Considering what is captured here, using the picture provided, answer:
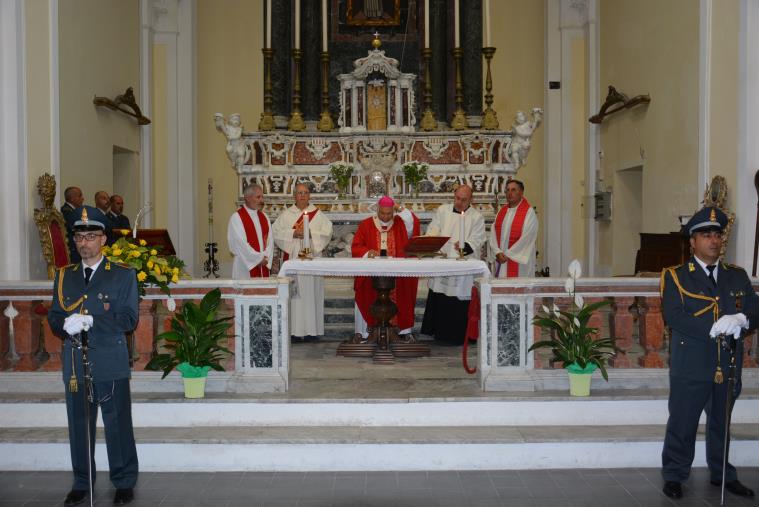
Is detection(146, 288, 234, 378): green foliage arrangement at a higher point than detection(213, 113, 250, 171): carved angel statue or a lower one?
lower

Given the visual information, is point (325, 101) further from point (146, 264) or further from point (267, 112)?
point (146, 264)

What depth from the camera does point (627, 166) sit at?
1295cm

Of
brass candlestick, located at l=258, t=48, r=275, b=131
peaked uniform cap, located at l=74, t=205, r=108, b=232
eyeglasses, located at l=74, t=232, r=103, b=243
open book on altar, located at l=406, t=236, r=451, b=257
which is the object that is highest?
brass candlestick, located at l=258, t=48, r=275, b=131

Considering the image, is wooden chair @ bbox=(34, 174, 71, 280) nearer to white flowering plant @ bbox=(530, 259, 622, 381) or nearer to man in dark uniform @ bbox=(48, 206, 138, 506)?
man in dark uniform @ bbox=(48, 206, 138, 506)

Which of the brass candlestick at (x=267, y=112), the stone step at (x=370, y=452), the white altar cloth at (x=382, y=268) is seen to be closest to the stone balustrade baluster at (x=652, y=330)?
the stone step at (x=370, y=452)

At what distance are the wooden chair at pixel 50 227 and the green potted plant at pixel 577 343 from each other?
5.87 metres

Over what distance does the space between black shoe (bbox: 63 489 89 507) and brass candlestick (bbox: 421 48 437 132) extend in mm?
9765

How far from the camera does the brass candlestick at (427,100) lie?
13812mm

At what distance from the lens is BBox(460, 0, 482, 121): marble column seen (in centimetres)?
1521

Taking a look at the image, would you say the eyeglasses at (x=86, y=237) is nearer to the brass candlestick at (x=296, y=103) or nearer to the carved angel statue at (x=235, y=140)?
the carved angel statue at (x=235, y=140)

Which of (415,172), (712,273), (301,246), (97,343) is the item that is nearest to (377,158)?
(415,172)

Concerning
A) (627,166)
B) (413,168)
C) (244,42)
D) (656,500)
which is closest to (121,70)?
(244,42)

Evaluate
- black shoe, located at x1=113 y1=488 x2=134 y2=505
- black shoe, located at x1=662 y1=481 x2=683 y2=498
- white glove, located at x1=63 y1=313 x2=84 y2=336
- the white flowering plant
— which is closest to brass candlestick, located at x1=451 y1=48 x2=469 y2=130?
the white flowering plant

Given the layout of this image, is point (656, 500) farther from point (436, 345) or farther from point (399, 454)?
point (436, 345)
